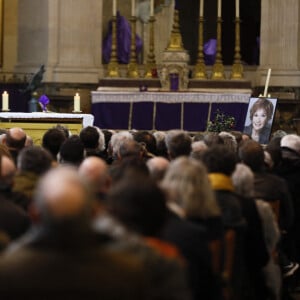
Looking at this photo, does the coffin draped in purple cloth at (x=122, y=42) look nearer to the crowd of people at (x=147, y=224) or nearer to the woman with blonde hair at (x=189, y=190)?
the crowd of people at (x=147, y=224)

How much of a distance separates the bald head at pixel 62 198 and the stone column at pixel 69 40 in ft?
56.1

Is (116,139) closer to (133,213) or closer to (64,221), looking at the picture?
(133,213)

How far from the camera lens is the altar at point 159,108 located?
63.1ft

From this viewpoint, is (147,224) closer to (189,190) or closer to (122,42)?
(189,190)

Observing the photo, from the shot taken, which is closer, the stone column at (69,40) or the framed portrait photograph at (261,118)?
the framed portrait photograph at (261,118)

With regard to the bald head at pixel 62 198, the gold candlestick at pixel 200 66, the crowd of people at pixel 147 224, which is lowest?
the crowd of people at pixel 147 224

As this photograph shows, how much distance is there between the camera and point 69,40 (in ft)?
67.7

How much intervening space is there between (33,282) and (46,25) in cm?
1786

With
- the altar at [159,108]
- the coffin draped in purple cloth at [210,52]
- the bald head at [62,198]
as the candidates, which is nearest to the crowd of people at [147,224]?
the bald head at [62,198]

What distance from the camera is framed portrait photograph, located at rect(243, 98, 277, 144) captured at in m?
15.6

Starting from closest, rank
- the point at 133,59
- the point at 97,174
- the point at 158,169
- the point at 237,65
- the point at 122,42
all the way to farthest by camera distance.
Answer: the point at 97,174
the point at 158,169
the point at 237,65
the point at 133,59
the point at 122,42

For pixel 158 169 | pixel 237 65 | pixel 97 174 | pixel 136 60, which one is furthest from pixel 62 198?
pixel 136 60

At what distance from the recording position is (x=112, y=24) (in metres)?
20.5

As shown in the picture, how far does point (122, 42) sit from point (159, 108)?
2.12m
